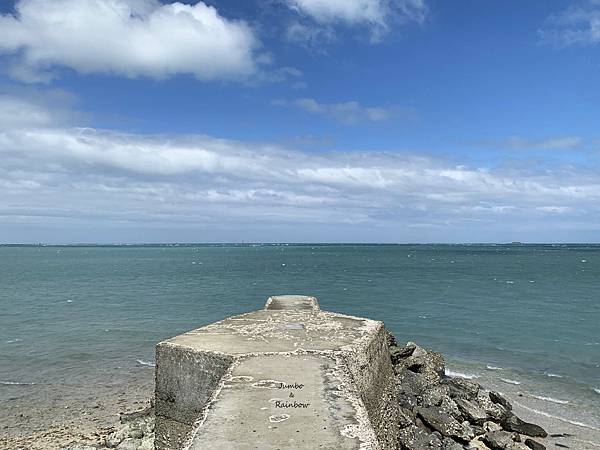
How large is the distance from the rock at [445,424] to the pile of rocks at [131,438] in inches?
264

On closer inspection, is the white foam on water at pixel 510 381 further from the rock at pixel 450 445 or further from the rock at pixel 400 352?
the rock at pixel 450 445

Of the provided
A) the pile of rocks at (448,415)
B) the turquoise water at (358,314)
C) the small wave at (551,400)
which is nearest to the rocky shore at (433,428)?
the pile of rocks at (448,415)

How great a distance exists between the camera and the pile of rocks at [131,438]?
12.5m

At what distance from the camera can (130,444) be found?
12492 mm

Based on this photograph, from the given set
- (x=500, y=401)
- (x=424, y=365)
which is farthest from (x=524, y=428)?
(x=424, y=365)

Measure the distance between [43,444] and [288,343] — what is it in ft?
27.2

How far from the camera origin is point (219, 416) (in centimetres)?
647

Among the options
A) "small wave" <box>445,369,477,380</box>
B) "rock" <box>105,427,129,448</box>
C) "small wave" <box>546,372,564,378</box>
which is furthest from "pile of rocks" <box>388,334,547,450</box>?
"rock" <box>105,427,129,448</box>

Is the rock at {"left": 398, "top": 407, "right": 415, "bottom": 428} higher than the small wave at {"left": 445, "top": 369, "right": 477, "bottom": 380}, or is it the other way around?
the rock at {"left": 398, "top": 407, "right": 415, "bottom": 428}

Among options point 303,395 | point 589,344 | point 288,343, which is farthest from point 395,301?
point 303,395

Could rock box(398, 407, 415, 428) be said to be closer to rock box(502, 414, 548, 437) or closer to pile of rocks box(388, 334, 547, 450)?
pile of rocks box(388, 334, 547, 450)

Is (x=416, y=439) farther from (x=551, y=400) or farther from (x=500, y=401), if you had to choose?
(x=551, y=400)

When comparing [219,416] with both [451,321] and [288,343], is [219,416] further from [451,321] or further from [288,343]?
[451,321]

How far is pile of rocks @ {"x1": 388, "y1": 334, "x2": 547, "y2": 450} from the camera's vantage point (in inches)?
481
